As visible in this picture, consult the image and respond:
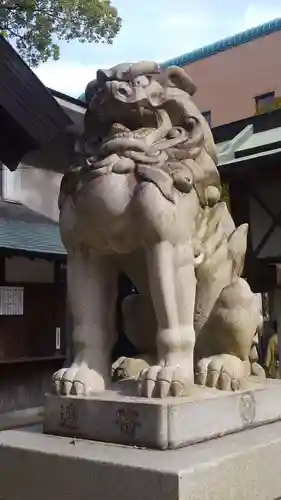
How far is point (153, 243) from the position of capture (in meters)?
2.06

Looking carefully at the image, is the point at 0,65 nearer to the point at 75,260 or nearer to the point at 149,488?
the point at 75,260

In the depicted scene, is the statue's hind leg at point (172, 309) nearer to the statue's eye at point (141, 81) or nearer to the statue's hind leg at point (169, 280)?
the statue's hind leg at point (169, 280)

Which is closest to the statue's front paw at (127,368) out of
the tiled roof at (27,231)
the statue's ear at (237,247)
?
the statue's ear at (237,247)

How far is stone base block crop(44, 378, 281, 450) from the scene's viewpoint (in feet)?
6.05

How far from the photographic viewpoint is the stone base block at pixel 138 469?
167cm

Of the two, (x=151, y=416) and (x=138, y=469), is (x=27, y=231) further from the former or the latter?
(x=138, y=469)

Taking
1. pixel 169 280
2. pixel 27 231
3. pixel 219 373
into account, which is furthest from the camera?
pixel 27 231

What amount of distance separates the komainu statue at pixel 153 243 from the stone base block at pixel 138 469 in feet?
0.63

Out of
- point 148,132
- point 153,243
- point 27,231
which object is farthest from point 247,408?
point 27,231

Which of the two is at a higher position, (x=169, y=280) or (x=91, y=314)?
(x=169, y=280)

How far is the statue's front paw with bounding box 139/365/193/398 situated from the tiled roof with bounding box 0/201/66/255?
4940mm

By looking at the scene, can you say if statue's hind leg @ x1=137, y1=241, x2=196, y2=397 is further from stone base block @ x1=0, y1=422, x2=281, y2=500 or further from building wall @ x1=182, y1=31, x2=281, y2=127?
building wall @ x1=182, y1=31, x2=281, y2=127

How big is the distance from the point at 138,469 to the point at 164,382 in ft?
1.01

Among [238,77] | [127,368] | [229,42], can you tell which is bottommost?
[127,368]
